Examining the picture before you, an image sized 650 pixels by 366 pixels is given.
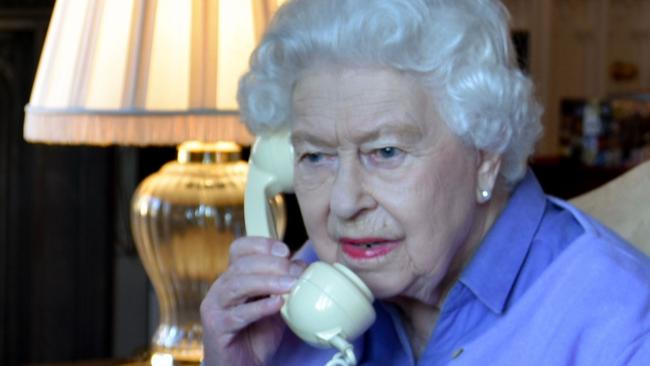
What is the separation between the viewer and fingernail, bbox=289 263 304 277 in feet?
4.69

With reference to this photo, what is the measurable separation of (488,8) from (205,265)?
774mm

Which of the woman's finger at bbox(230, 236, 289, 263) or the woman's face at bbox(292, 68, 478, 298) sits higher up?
the woman's face at bbox(292, 68, 478, 298)

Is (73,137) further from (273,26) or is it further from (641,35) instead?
(641,35)

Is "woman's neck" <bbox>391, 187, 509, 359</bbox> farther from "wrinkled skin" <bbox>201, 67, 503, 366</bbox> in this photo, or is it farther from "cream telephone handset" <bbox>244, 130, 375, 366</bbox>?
"cream telephone handset" <bbox>244, 130, 375, 366</bbox>

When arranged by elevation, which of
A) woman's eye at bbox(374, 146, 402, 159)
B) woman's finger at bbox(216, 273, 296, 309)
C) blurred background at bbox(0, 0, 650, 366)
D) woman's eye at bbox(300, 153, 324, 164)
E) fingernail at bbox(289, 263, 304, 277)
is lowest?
blurred background at bbox(0, 0, 650, 366)

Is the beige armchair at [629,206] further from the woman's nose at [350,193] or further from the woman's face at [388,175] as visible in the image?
the woman's nose at [350,193]

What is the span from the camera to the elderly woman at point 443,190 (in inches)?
51.5

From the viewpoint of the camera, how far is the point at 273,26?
1.43m

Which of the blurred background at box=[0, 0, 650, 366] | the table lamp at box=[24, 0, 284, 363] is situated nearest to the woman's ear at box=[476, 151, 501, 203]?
the table lamp at box=[24, 0, 284, 363]

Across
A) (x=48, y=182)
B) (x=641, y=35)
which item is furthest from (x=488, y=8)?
(x=641, y=35)

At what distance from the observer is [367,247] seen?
4.45 feet

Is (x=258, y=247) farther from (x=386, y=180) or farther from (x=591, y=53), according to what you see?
(x=591, y=53)

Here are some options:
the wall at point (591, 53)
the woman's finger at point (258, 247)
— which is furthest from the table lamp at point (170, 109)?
the wall at point (591, 53)

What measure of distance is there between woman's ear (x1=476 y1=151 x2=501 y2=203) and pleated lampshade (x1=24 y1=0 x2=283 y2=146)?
23.2 inches
